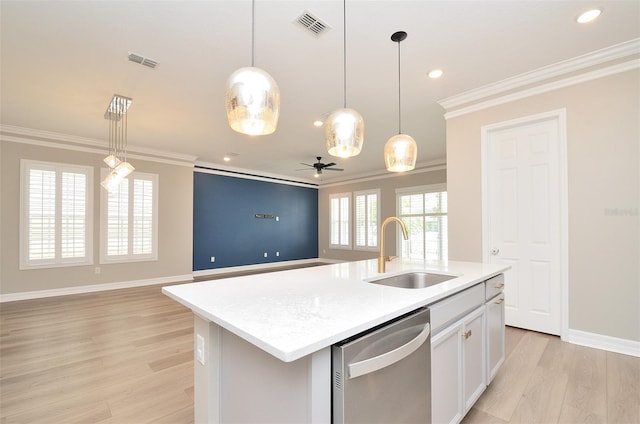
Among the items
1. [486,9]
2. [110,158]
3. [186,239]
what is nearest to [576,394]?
[486,9]

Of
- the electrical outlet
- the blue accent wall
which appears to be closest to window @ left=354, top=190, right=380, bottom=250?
the blue accent wall

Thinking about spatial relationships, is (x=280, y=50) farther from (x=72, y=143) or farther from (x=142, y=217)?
(x=142, y=217)

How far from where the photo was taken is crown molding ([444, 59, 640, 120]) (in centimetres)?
266

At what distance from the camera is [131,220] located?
5.86 metres

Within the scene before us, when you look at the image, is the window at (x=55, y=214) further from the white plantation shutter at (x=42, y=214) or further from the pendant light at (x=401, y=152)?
the pendant light at (x=401, y=152)

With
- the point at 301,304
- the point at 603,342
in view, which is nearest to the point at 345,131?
the point at 301,304

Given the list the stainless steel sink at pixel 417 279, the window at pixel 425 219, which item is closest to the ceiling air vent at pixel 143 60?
the stainless steel sink at pixel 417 279

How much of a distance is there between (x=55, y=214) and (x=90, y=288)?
1.48m

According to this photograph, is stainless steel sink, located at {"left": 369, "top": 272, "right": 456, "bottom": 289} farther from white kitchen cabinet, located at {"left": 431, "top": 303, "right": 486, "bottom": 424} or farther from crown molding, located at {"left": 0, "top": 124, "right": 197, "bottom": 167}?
crown molding, located at {"left": 0, "top": 124, "right": 197, "bottom": 167}

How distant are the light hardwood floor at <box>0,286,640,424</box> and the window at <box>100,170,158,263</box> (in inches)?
86.2

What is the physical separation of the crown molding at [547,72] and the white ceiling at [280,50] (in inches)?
3.6

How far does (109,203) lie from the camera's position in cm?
559

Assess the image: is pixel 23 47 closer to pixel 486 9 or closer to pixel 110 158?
pixel 110 158

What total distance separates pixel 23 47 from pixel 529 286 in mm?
5557
